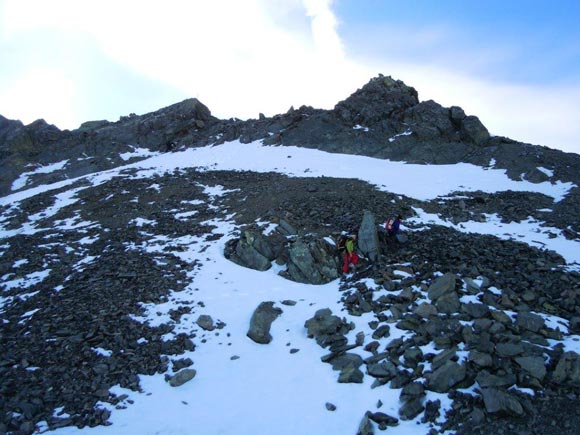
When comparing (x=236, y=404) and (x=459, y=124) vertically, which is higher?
(x=459, y=124)

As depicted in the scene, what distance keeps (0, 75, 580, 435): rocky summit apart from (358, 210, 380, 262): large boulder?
83 millimetres

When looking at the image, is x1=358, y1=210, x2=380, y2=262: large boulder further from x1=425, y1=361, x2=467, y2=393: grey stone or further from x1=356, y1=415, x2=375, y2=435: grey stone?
x1=356, y1=415, x2=375, y2=435: grey stone

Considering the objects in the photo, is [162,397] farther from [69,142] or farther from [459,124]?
[69,142]

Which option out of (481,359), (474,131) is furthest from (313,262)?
(474,131)

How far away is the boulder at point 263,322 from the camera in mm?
12305

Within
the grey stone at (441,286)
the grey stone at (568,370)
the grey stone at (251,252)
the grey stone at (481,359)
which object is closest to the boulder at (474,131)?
the grey stone at (441,286)

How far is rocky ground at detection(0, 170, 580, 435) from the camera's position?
28.6 ft

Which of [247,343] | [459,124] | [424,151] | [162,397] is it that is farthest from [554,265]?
[459,124]

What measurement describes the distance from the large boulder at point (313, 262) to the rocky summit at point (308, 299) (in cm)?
9

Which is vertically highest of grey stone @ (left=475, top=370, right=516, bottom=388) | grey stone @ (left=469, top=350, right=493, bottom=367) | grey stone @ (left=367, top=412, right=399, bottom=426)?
grey stone @ (left=469, top=350, right=493, bottom=367)

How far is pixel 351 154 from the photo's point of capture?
3747 cm

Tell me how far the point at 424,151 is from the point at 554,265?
73.4 feet

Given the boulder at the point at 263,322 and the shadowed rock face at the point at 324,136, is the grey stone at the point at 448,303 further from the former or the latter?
the shadowed rock face at the point at 324,136

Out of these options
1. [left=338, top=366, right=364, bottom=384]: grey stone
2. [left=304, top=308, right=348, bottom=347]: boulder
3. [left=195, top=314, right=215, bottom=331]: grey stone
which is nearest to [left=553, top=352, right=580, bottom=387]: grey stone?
[left=338, top=366, right=364, bottom=384]: grey stone
